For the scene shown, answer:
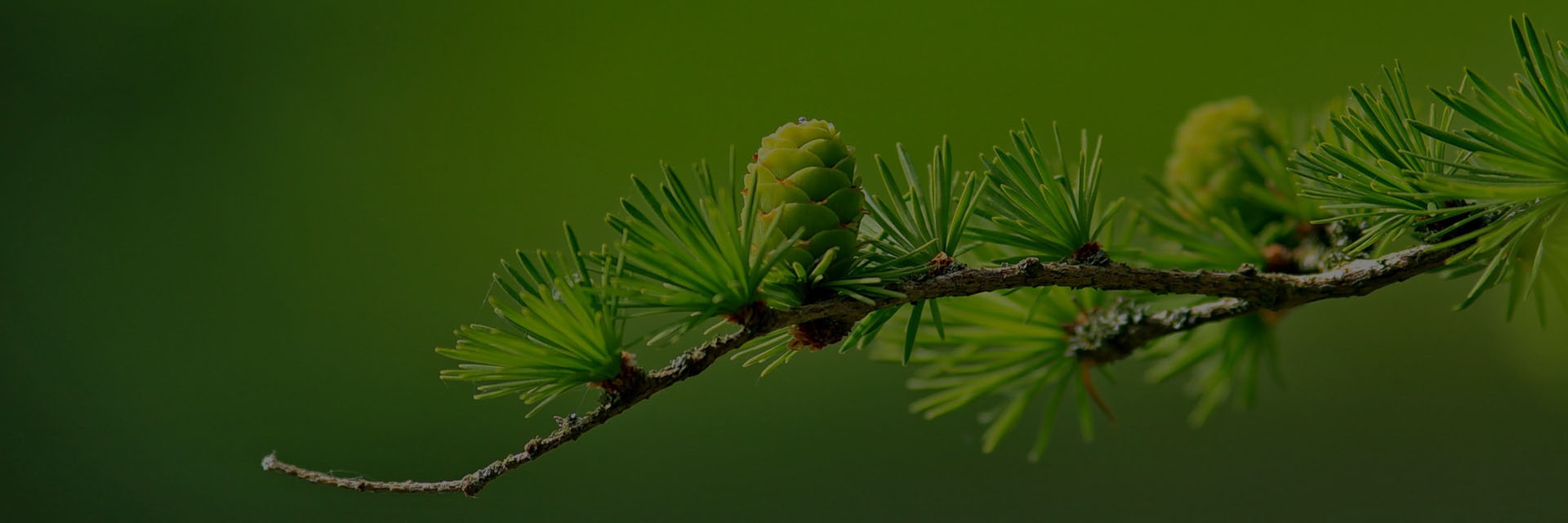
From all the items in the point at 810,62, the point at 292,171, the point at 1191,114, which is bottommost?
the point at 1191,114

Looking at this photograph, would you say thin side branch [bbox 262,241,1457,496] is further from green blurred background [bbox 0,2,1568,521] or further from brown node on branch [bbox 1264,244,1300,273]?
green blurred background [bbox 0,2,1568,521]

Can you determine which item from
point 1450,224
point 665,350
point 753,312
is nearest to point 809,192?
point 753,312

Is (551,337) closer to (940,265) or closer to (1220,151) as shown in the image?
(940,265)

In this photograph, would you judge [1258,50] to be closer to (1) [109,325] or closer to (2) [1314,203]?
(2) [1314,203]

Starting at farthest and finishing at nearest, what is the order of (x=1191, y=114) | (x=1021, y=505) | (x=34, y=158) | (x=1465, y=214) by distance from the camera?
(x=34, y=158)
(x=1021, y=505)
(x=1191, y=114)
(x=1465, y=214)

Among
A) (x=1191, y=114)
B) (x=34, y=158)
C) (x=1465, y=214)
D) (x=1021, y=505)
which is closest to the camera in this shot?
(x=1465, y=214)

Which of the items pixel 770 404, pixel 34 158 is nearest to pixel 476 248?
pixel 770 404

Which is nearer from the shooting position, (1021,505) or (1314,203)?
(1314,203)
